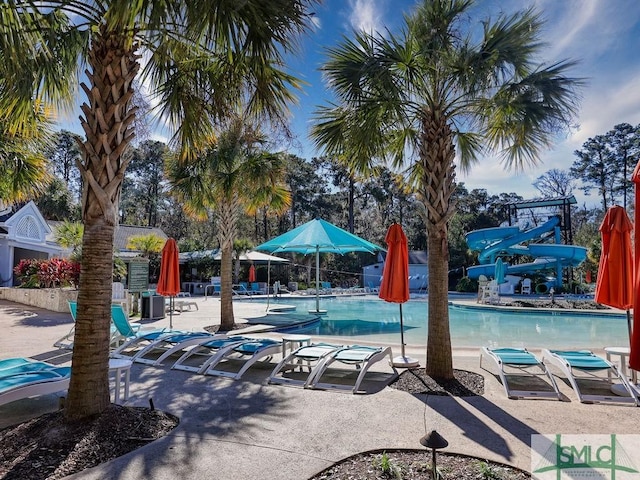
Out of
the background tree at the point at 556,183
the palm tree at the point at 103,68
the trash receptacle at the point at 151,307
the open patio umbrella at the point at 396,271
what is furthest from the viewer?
the background tree at the point at 556,183

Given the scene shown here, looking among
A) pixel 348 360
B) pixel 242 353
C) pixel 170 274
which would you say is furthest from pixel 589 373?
pixel 170 274

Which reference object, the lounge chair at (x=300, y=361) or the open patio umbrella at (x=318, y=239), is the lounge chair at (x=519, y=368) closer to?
the lounge chair at (x=300, y=361)

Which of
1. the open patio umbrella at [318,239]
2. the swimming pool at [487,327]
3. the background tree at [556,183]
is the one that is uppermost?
the background tree at [556,183]

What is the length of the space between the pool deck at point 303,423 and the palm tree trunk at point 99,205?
1.01 meters

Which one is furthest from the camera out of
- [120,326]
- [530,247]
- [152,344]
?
[530,247]

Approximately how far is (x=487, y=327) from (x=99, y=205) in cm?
1374

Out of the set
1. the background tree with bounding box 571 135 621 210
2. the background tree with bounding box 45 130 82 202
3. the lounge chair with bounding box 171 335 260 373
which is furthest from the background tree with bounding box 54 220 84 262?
the background tree with bounding box 571 135 621 210

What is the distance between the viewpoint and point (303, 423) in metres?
4.47

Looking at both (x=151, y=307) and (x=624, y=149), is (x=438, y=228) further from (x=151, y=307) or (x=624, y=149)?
(x=624, y=149)

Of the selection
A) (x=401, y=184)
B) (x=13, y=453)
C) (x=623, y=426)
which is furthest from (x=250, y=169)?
(x=623, y=426)

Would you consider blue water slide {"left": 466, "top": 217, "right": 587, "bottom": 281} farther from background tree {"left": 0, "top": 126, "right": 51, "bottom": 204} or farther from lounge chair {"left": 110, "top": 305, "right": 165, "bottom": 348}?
background tree {"left": 0, "top": 126, "right": 51, "bottom": 204}

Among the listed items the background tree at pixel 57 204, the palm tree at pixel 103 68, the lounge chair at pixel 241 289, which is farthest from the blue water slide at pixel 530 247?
the background tree at pixel 57 204

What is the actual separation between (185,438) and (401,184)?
633 centimetres

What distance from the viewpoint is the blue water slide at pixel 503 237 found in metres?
27.7
